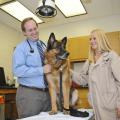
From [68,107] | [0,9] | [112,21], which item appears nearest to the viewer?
[68,107]

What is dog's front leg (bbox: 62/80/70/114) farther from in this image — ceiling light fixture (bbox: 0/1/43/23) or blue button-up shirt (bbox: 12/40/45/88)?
ceiling light fixture (bbox: 0/1/43/23)

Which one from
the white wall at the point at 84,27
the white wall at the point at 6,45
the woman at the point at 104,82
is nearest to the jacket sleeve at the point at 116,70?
the woman at the point at 104,82

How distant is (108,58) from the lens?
1.76 metres

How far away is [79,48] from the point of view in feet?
15.3

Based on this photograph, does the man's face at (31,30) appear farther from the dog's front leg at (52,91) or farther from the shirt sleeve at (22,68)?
the dog's front leg at (52,91)

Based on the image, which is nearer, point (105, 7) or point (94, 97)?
point (94, 97)

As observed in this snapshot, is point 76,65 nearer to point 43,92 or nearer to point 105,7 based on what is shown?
point 105,7

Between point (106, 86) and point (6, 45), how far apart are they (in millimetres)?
3939

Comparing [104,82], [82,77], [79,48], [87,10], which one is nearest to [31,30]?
[82,77]

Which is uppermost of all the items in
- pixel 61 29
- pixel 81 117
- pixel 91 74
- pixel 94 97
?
pixel 61 29

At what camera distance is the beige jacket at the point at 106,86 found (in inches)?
67.0

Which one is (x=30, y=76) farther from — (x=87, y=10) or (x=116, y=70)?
(x=87, y=10)

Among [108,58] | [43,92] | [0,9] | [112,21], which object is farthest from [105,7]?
[43,92]

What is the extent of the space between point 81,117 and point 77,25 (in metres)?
3.76
